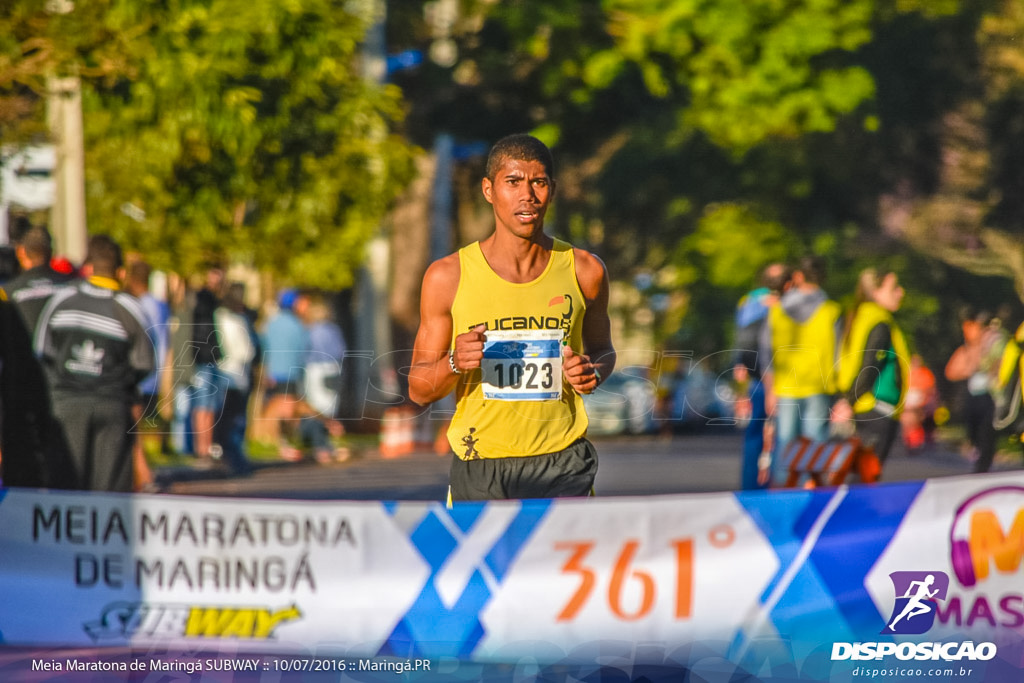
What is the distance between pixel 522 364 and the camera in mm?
5273

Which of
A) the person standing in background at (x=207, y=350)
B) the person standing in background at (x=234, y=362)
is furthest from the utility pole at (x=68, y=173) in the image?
the person standing in background at (x=234, y=362)

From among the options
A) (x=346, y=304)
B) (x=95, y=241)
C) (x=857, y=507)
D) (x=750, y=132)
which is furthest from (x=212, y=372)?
(x=346, y=304)

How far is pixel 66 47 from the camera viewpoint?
10.6 meters

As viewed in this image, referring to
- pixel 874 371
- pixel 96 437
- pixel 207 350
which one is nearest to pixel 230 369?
pixel 207 350

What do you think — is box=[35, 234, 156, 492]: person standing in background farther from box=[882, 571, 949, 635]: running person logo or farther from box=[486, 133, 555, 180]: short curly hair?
box=[882, 571, 949, 635]: running person logo

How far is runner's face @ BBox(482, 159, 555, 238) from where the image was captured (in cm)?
523

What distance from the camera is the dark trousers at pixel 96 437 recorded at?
29.4 feet

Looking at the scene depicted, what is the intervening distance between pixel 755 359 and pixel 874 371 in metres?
2.10

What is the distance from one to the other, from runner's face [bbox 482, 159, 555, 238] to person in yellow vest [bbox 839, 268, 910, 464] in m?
4.92

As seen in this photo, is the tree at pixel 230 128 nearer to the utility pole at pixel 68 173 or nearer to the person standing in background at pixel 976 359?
the utility pole at pixel 68 173

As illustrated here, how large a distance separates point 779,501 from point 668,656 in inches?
27.0

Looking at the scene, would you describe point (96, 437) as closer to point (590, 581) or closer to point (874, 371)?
point (590, 581)

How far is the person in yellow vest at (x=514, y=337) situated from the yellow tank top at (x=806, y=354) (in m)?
5.99

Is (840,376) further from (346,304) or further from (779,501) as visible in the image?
(346,304)
